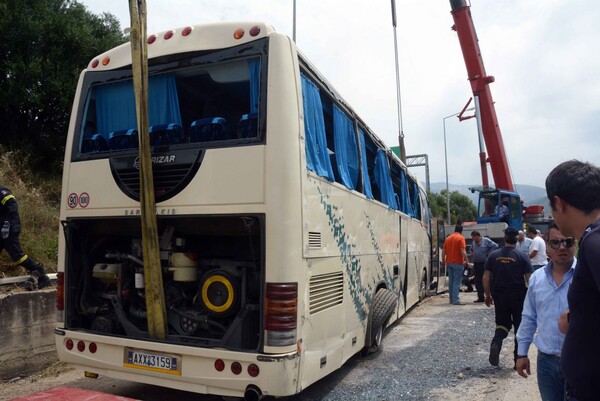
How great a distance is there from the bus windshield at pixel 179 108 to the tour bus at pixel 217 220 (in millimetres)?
14

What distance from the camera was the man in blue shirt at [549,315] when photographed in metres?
3.46

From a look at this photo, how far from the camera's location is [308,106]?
486cm

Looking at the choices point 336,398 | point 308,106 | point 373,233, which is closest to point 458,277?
point 373,233

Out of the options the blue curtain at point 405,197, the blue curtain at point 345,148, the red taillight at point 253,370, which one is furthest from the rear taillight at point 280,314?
the blue curtain at point 405,197

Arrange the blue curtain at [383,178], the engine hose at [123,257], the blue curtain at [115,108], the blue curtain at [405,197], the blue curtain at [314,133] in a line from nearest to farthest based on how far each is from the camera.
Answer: the blue curtain at [314,133]
the engine hose at [123,257]
the blue curtain at [115,108]
the blue curtain at [383,178]
the blue curtain at [405,197]

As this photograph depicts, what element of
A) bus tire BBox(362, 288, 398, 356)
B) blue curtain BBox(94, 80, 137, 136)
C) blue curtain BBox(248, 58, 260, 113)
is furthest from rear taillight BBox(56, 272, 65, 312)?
bus tire BBox(362, 288, 398, 356)

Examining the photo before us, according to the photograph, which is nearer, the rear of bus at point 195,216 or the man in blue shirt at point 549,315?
the man in blue shirt at point 549,315

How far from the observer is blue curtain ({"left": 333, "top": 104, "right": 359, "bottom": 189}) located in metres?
5.71

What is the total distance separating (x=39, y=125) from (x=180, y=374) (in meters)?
11.9

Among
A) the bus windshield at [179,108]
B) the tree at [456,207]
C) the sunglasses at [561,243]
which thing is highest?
the tree at [456,207]

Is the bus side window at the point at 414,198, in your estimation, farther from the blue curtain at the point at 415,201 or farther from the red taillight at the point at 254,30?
the red taillight at the point at 254,30

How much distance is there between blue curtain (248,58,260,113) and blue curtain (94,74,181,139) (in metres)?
0.90

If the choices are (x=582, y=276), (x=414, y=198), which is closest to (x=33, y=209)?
(x=414, y=198)

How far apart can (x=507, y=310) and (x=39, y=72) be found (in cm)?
1218
